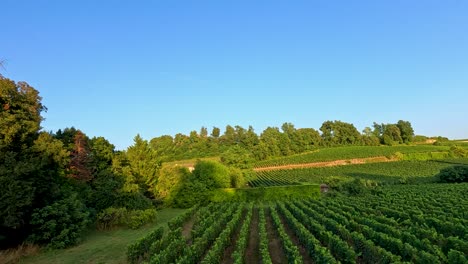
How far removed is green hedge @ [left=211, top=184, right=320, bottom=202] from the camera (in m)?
40.2

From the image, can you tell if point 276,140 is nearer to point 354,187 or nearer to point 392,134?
point 392,134

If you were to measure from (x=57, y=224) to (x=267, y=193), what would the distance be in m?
26.0

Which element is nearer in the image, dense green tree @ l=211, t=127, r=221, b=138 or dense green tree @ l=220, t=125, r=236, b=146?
dense green tree @ l=220, t=125, r=236, b=146

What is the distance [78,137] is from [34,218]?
1253 cm

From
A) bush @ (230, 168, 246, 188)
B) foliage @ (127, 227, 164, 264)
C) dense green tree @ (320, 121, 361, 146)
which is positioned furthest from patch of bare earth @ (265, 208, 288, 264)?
dense green tree @ (320, 121, 361, 146)

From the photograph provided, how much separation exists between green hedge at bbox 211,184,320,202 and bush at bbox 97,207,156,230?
15242 millimetres

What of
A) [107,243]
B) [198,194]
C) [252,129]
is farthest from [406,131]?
[107,243]

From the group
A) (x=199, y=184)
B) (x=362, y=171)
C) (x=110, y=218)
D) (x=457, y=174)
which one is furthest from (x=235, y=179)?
(x=362, y=171)

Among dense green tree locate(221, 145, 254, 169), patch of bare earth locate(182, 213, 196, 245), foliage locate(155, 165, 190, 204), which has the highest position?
dense green tree locate(221, 145, 254, 169)

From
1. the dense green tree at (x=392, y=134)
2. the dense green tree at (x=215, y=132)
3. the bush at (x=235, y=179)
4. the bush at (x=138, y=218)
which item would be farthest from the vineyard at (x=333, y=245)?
the dense green tree at (x=215, y=132)

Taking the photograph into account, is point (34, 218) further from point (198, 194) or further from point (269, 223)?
point (198, 194)

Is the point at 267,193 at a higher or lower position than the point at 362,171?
lower

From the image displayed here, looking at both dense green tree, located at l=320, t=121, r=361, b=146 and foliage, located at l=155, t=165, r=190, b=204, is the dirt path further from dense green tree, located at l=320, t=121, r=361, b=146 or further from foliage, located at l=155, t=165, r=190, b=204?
foliage, located at l=155, t=165, r=190, b=204

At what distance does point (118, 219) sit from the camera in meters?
26.7
